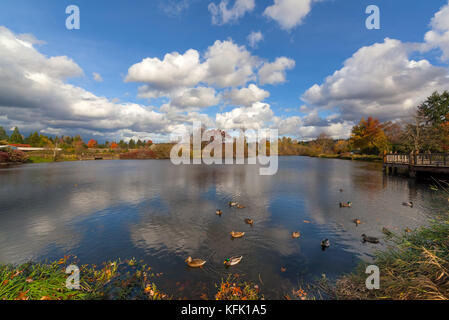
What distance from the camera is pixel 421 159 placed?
1150 inches

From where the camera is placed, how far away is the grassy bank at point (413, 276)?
4613 mm

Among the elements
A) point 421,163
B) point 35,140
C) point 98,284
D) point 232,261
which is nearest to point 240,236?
point 232,261

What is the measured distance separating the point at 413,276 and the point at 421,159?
3482cm

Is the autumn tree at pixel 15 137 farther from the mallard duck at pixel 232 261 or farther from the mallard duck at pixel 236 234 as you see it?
the mallard duck at pixel 232 261

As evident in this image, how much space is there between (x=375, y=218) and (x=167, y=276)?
14.3 m

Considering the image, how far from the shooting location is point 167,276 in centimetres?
730

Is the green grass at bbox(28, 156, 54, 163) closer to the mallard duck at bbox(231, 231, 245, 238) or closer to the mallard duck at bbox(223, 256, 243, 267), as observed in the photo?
the mallard duck at bbox(231, 231, 245, 238)

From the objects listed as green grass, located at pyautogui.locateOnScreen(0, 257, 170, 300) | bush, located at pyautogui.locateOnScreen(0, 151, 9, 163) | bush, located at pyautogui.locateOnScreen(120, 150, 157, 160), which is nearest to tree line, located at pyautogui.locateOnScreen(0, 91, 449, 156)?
bush, located at pyautogui.locateOnScreen(120, 150, 157, 160)

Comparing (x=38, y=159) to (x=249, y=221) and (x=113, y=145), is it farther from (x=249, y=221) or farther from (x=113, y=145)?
(x=113, y=145)

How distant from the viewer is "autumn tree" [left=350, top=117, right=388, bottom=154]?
67.2 meters

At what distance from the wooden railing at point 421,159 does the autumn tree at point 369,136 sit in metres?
34.9

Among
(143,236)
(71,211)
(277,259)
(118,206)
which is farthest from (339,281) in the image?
(71,211)
